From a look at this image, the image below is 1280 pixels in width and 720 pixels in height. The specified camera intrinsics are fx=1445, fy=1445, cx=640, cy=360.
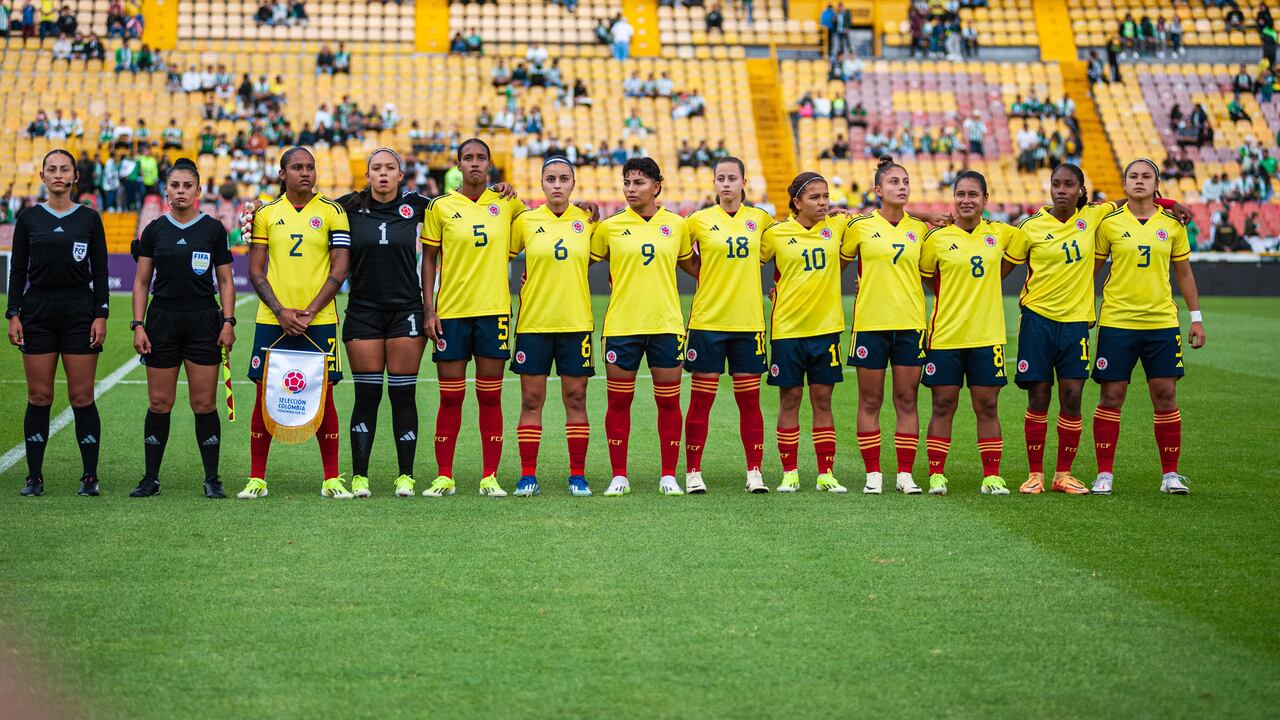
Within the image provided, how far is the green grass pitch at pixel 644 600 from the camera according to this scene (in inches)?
A: 182

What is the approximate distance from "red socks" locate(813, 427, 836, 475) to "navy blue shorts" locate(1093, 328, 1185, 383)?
1637 mm

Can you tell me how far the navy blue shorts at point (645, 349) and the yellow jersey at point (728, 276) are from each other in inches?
7.7

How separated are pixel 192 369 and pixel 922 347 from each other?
167 inches

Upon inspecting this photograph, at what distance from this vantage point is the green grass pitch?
15.1 feet

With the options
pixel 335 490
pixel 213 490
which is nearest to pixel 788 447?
pixel 335 490

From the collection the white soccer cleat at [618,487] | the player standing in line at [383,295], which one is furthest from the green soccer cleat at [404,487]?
the white soccer cleat at [618,487]

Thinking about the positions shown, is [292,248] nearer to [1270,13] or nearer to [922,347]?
[922,347]

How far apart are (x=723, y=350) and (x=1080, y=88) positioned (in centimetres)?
3694

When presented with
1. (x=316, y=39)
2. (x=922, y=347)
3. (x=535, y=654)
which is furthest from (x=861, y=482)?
(x=316, y=39)

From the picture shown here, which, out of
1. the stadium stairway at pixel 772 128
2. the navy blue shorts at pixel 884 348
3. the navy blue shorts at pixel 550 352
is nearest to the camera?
the navy blue shorts at pixel 550 352

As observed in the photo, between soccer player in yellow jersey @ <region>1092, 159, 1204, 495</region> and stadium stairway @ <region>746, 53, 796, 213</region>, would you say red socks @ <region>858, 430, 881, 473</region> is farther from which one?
stadium stairway @ <region>746, 53, 796, 213</region>

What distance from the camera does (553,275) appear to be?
830cm

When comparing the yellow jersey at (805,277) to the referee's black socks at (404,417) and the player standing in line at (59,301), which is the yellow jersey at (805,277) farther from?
the player standing in line at (59,301)

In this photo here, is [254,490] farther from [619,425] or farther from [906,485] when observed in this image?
[906,485]
